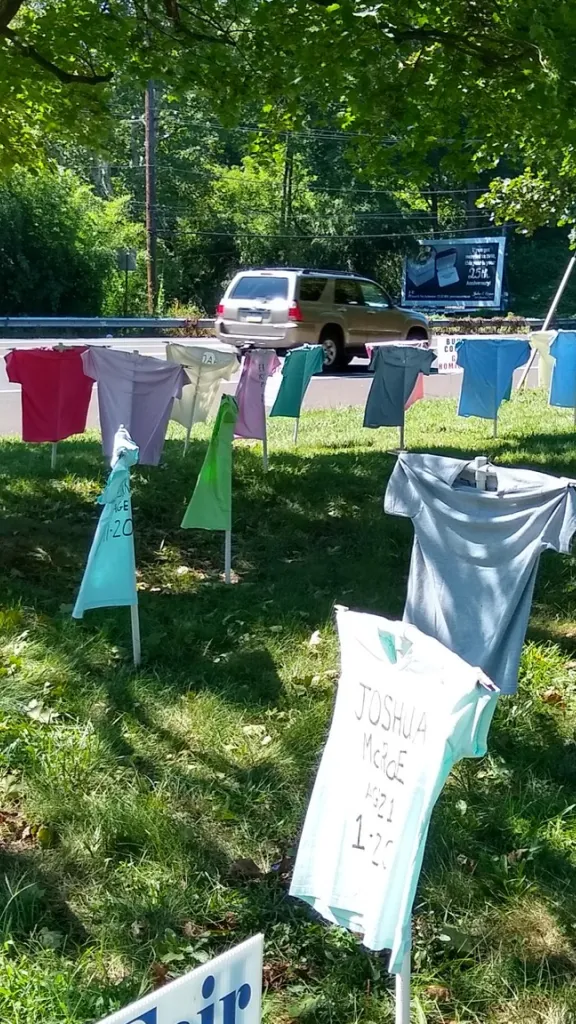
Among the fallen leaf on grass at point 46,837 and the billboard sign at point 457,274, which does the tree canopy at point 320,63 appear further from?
the billboard sign at point 457,274

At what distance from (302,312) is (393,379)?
9.47 m

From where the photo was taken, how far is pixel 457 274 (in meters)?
35.1

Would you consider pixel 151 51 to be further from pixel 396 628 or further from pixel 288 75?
pixel 396 628

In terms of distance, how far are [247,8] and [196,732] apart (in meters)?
5.21

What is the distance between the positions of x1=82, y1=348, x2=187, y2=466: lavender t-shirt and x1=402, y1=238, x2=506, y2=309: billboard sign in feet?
92.6

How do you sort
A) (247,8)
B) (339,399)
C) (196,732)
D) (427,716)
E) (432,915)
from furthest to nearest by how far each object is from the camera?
1. (339,399)
2. (247,8)
3. (196,732)
4. (432,915)
5. (427,716)

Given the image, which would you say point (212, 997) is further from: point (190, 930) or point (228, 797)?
point (228, 797)

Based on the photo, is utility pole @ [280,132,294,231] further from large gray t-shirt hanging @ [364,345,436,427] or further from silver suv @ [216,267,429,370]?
large gray t-shirt hanging @ [364,345,436,427]

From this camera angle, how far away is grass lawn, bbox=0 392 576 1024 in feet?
9.82

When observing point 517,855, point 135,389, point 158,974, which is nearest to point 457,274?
point 135,389

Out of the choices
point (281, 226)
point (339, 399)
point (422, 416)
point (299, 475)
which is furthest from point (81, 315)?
point (299, 475)

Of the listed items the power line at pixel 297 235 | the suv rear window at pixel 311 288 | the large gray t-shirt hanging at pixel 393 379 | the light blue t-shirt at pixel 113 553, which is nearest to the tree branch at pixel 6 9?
the light blue t-shirt at pixel 113 553

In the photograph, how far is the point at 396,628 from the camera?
8.33 ft

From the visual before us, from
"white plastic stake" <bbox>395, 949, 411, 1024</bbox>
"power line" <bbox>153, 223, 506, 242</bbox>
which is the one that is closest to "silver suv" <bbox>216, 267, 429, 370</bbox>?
"white plastic stake" <bbox>395, 949, 411, 1024</bbox>
